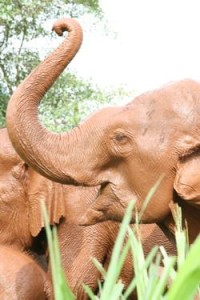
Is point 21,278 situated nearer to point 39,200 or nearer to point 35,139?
point 39,200

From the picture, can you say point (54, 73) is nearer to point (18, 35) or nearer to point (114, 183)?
point (114, 183)

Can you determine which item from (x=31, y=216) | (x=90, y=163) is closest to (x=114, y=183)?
(x=90, y=163)

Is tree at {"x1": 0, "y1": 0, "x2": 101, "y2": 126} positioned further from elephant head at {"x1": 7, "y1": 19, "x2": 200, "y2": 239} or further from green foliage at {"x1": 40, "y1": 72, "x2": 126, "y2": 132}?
elephant head at {"x1": 7, "y1": 19, "x2": 200, "y2": 239}

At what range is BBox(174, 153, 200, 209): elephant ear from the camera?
203 cm

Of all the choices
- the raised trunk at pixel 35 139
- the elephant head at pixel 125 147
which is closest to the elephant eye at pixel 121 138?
the elephant head at pixel 125 147

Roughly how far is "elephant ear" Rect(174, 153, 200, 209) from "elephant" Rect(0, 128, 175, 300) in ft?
2.64

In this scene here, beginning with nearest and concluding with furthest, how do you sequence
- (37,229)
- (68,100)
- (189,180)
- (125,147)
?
1. (189,180)
2. (125,147)
3. (37,229)
4. (68,100)

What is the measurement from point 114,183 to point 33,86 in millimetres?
383

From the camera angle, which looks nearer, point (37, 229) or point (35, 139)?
point (35, 139)

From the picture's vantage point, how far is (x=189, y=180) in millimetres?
2033

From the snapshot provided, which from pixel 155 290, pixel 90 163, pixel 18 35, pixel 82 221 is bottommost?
pixel 18 35

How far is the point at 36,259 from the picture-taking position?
298 centimetres

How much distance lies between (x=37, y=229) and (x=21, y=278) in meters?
0.19

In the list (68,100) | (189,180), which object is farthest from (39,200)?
(68,100)
